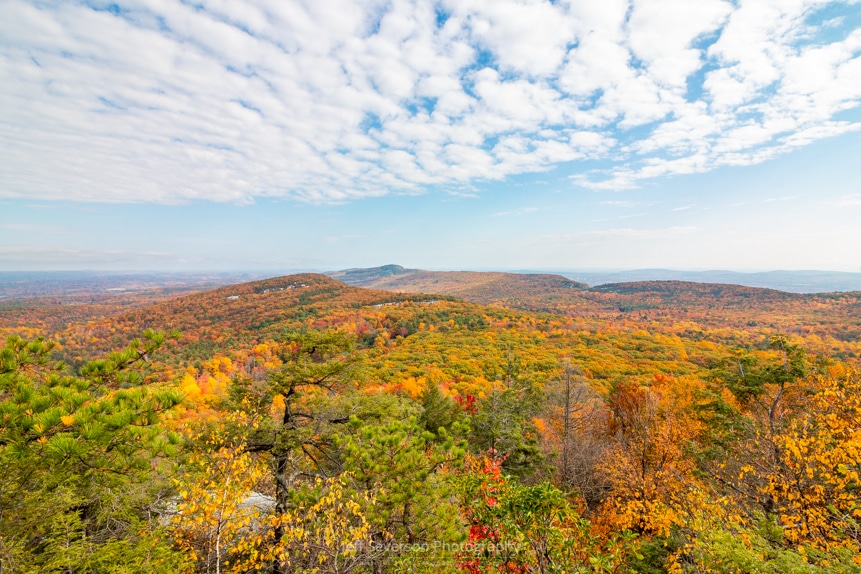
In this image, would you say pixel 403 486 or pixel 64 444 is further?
pixel 403 486

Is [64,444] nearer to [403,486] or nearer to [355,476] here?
[355,476]

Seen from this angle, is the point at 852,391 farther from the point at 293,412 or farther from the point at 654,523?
the point at 293,412

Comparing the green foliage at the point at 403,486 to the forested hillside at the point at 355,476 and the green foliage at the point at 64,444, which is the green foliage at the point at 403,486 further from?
the green foliage at the point at 64,444

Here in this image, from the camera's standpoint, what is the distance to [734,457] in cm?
1420

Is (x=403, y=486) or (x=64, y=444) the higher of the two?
Answer: (x=64, y=444)

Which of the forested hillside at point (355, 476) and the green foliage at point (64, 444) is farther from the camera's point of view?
the forested hillside at point (355, 476)

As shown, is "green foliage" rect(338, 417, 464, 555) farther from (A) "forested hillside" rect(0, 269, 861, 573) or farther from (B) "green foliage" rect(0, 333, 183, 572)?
(B) "green foliage" rect(0, 333, 183, 572)

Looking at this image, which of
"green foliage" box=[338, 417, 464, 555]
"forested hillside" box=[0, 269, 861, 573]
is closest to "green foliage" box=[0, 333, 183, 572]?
"forested hillside" box=[0, 269, 861, 573]

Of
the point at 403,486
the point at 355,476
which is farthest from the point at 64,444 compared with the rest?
the point at 403,486

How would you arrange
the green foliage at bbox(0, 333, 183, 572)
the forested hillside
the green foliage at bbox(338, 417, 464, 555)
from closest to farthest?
the green foliage at bbox(0, 333, 183, 572) < the forested hillside < the green foliage at bbox(338, 417, 464, 555)

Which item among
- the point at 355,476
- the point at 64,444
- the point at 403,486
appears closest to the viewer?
the point at 64,444

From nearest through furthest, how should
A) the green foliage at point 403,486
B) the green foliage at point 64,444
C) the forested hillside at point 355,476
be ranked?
1. the green foliage at point 64,444
2. the forested hillside at point 355,476
3. the green foliage at point 403,486

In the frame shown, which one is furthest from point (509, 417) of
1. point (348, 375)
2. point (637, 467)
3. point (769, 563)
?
point (769, 563)

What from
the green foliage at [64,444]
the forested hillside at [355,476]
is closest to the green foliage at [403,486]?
the forested hillside at [355,476]
